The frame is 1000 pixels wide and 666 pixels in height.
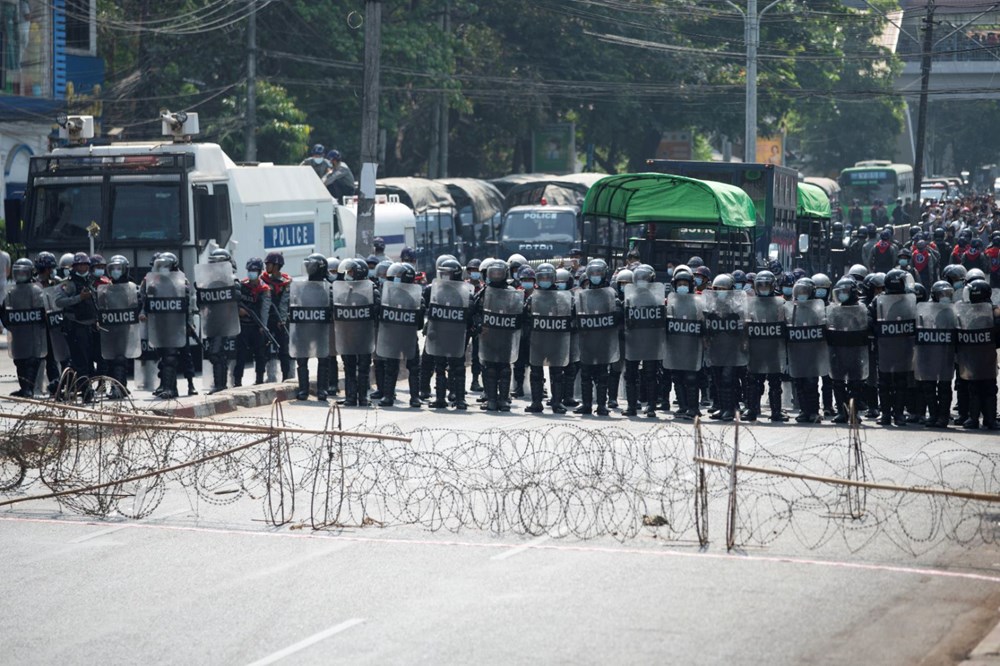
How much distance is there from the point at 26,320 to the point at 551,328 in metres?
6.05

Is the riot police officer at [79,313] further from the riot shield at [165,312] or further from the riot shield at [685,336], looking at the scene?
the riot shield at [685,336]

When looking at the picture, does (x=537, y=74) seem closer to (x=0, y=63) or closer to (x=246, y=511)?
(x=0, y=63)

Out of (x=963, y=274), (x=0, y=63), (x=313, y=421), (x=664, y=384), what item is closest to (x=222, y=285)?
(x=313, y=421)

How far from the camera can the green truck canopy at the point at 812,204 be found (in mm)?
33469

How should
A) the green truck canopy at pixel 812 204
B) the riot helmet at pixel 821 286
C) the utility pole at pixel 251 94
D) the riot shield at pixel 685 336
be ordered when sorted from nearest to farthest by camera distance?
1. the riot helmet at pixel 821 286
2. the riot shield at pixel 685 336
3. the green truck canopy at pixel 812 204
4. the utility pole at pixel 251 94

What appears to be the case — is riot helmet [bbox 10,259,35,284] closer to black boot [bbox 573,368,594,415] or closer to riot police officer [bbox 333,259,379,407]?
riot police officer [bbox 333,259,379,407]

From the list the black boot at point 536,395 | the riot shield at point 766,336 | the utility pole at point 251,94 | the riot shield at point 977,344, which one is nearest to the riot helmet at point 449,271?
the black boot at point 536,395

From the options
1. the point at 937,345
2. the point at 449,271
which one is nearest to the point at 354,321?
the point at 449,271

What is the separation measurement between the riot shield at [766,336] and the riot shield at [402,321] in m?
3.85

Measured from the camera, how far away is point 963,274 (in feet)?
57.4

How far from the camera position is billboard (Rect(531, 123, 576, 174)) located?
55.8m

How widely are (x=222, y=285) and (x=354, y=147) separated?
26607 mm

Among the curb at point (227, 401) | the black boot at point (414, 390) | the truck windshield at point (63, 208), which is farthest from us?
the truck windshield at point (63, 208)

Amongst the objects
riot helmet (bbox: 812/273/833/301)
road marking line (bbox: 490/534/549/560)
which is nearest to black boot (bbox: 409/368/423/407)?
riot helmet (bbox: 812/273/833/301)
